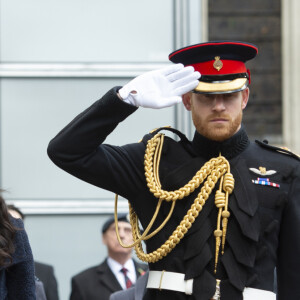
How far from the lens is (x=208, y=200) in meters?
4.68

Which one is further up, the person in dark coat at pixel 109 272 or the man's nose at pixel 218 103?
the man's nose at pixel 218 103

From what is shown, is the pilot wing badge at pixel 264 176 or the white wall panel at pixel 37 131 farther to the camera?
the white wall panel at pixel 37 131

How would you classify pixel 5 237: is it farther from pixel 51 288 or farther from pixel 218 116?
pixel 51 288

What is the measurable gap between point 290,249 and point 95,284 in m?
3.76

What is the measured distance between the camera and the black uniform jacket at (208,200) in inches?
179

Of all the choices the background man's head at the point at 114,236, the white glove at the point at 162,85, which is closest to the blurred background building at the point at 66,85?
the background man's head at the point at 114,236

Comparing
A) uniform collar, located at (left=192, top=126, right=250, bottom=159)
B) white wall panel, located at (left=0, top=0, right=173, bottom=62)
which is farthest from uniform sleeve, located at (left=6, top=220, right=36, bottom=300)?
white wall panel, located at (left=0, top=0, right=173, bottom=62)

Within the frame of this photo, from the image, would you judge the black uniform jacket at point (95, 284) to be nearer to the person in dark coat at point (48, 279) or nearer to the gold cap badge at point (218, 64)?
the person in dark coat at point (48, 279)

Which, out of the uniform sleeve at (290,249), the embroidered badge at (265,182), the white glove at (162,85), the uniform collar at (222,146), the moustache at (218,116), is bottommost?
the uniform sleeve at (290,249)

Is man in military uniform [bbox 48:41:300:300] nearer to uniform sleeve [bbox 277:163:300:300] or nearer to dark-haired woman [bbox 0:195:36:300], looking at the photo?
uniform sleeve [bbox 277:163:300:300]

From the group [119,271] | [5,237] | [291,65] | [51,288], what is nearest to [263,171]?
[5,237]

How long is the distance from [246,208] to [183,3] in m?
4.33

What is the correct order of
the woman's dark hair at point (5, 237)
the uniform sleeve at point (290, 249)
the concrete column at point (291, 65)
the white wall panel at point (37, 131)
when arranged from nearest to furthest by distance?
the uniform sleeve at point (290, 249)
the woman's dark hair at point (5, 237)
the white wall panel at point (37, 131)
the concrete column at point (291, 65)

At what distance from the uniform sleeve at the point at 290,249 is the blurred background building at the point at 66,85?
3.85m
